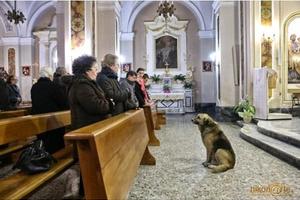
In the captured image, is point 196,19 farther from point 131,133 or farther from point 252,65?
point 131,133

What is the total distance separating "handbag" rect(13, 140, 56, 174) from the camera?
10.1 feet

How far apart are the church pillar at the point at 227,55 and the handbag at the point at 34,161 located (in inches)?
361

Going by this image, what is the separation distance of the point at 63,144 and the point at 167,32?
499 inches

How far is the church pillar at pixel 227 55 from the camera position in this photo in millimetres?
11734

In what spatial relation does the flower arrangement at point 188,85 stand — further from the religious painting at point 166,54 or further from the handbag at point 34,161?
the handbag at point 34,161

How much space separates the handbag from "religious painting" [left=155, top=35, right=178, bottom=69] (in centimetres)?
1358

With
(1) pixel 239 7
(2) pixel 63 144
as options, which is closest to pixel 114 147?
(2) pixel 63 144

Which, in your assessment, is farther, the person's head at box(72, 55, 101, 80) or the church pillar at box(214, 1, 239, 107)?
the church pillar at box(214, 1, 239, 107)

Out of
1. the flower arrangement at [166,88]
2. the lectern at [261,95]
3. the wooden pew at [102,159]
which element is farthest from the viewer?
the flower arrangement at [166,88]

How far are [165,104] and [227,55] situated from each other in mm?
4425

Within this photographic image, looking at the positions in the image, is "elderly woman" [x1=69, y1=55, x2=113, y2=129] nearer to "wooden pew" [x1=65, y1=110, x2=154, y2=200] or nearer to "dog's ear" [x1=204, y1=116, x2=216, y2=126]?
"wooden pew" [x1=65, y1=110, x2=154, y2=200]

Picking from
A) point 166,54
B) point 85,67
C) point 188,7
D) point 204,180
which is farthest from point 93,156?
point 188,7

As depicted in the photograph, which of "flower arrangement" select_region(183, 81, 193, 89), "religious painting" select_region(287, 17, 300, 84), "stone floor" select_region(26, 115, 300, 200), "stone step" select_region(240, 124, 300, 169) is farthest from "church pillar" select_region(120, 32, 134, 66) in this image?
"stone floor" select_region(26, 115, 300, 200)

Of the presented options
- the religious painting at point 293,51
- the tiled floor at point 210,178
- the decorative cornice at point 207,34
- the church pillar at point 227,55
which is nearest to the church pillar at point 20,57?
the decorative cornice at point 207,34
